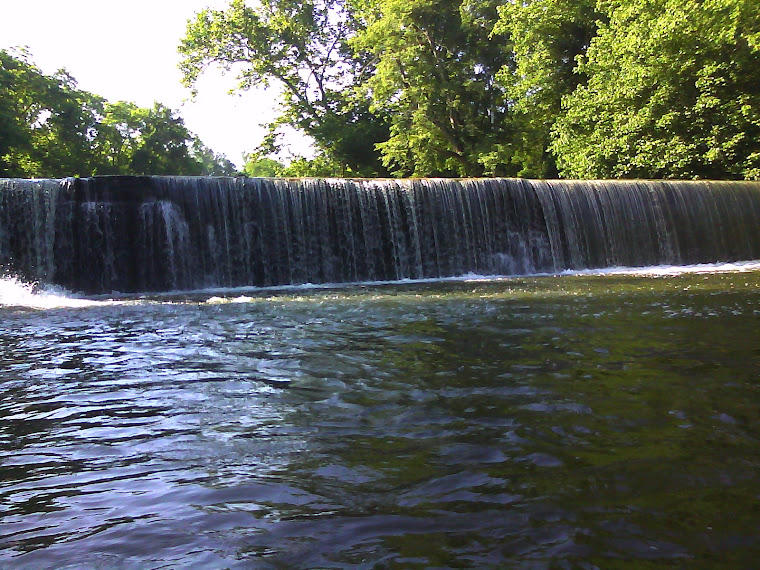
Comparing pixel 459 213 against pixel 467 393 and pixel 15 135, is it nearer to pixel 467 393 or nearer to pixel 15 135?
pixel 467 393

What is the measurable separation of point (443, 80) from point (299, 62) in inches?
343

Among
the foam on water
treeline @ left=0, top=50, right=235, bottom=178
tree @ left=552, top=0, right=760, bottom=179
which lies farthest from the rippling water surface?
treeline @ left=0, top=50, right=235, bottom=178

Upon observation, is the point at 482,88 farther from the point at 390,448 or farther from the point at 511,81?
the point at 390,448

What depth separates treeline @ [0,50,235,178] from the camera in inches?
1219

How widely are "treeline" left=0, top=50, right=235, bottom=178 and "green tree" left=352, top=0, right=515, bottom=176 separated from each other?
669 inches

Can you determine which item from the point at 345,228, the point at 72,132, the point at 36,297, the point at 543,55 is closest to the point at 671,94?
the point at 543,55

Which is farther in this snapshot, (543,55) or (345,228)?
(543,55)

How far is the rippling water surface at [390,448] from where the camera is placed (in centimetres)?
221

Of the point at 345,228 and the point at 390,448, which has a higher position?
the point at 345,228

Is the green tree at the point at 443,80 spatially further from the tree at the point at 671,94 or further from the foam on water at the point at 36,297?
the foam on water at the point at 36,297

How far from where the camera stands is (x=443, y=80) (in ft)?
89.0

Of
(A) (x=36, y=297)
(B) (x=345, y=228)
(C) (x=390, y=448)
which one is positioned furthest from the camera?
Result: (B) (x=345, y=228)

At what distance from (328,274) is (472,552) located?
525 inches

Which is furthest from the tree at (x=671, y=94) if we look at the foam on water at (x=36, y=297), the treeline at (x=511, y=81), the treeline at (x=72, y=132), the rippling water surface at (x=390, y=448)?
the treeline at (x=72, y=132)
